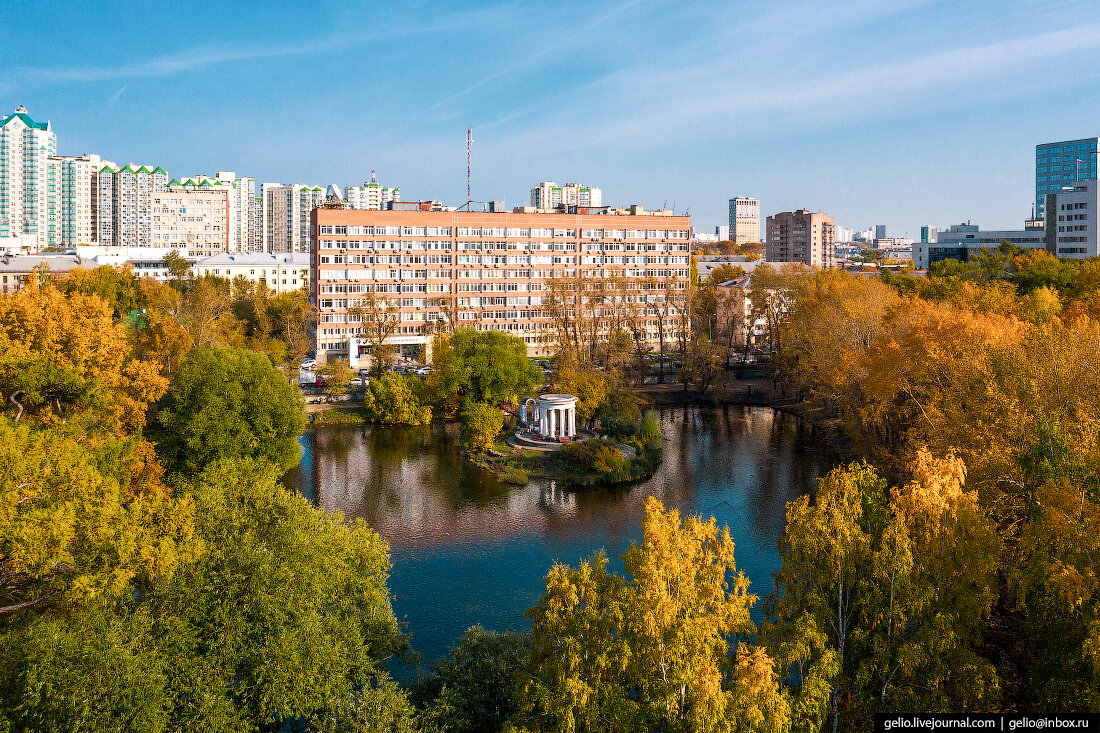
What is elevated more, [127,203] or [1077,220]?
[127,203]

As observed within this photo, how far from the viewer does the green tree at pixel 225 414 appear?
2772cm

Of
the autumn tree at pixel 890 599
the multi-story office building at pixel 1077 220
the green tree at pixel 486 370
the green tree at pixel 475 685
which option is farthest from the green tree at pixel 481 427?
the multi-story office building at pixel 1077 220

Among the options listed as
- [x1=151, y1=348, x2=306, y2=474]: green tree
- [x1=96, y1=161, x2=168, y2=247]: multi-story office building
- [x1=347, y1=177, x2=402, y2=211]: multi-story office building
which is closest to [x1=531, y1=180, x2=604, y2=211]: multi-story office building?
[x1=347, y1=177, x2=402, y2=211]: multi-story office building

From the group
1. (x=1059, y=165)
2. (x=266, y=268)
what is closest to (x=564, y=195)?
(x=266, y=268)

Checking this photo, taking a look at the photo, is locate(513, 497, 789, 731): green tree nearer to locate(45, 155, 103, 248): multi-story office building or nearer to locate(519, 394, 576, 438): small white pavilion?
locate(519, 394, 576, 438): small white pavilion

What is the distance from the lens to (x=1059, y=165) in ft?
399

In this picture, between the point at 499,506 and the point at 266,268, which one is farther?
the point at 266,268

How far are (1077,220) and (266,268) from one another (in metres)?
→ 84.8

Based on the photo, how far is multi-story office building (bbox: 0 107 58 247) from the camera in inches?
5438

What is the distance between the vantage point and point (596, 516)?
3072cm

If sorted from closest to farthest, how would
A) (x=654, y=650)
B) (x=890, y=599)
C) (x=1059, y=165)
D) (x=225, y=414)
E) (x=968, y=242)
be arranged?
(x=654, y=650), (x=890, y=599), (x=225, y=414), (x=968, y=242), (x=1059, y=165)

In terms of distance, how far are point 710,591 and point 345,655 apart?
716cm

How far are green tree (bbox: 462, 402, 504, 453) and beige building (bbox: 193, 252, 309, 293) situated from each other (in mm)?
59000

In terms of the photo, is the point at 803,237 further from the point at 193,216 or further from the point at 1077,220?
the point at 193,216
